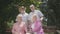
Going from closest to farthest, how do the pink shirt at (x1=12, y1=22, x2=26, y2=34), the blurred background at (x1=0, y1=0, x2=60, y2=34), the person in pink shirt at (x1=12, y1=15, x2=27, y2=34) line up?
the person in pink shirt at (x1=12, y1=15, x2=27, y2=34), the pink shirt at (x1=12, y1=22, x2=26, y2=34), the blurred background at (x1=0, y1=0, x2=60, y2=34)

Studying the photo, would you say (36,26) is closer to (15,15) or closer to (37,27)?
(37,27)

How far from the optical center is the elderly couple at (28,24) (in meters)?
7.64

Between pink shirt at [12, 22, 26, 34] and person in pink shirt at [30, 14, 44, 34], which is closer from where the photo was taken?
pink shirt at [12, 22, 26, 34]

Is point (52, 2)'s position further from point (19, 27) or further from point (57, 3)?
point (19, 27)

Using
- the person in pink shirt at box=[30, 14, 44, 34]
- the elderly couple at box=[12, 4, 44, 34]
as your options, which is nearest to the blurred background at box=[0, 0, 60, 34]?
the elderly couple at box=[12, 4, 44, 34]

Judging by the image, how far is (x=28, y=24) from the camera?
8086 mm

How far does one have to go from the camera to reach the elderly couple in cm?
764

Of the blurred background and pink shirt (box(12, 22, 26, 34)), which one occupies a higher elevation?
the blurred background

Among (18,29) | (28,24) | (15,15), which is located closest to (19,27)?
(18,29)

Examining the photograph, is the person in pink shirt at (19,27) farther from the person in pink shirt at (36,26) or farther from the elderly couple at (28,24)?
the person in pink shirt at (36,26)

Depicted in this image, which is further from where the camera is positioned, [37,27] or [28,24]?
[28,24]

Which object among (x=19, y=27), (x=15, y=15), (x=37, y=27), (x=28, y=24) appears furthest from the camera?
(x=15, y=15)

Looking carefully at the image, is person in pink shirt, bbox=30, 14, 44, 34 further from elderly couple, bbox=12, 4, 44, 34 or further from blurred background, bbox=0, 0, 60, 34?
blurred background, bbox=0, 0, 60, 34

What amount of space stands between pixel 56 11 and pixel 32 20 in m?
3.54
